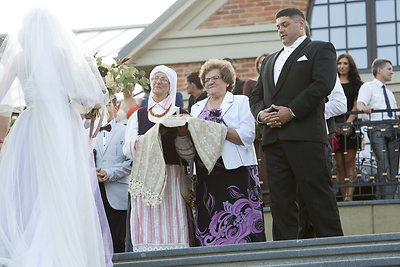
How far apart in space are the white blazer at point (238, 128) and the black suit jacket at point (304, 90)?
29 centimetres

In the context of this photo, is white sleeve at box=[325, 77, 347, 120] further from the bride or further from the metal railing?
the bride

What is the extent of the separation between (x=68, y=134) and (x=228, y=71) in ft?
8.42

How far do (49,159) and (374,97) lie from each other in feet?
20.7

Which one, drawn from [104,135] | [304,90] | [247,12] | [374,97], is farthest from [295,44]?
[247,12]

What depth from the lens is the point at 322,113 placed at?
7.77 m

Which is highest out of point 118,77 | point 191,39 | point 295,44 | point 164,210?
point 191,39

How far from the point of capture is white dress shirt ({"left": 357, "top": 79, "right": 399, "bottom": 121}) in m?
11.3

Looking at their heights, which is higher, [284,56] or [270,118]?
[284,56]

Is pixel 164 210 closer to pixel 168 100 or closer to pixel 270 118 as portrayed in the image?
pixel 168 100

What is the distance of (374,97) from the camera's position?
11.4 meters

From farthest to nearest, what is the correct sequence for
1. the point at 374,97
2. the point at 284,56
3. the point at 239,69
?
1. the point at 239,69
2. the point at 374,97
3. the point at 284,56

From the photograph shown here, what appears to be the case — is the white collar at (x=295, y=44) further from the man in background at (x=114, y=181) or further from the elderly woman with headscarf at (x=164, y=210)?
the man in background at (x=114, y=181)

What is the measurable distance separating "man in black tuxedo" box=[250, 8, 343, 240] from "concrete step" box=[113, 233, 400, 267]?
3.39ft

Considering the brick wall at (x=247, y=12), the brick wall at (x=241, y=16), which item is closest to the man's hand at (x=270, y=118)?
the brick wall at (x=241, y=16)
